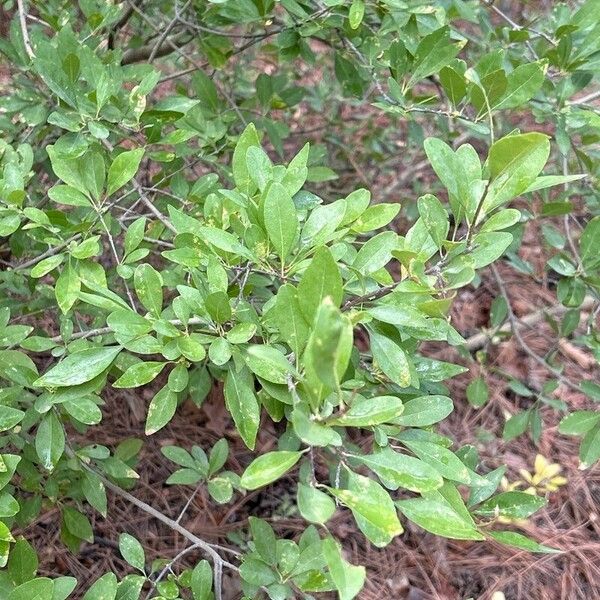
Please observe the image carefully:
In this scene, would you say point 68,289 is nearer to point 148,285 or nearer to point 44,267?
point 44,267

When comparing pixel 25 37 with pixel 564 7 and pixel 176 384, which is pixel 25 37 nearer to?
pixel 176 384

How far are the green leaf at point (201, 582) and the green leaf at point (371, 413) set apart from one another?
2.03 ft

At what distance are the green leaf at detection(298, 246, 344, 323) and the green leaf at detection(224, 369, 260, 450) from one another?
0.90ft

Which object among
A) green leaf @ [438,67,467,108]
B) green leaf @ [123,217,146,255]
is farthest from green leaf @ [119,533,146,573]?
green leaf @ [438,67,467,108]

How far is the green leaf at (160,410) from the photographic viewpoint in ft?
3.54

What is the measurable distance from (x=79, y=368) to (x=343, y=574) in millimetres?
534

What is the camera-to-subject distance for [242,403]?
3.34 feet

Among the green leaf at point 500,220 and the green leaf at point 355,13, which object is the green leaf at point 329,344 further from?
the green leaf at point 355,13

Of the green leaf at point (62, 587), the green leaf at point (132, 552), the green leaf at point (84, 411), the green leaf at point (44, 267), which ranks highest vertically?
the green leaf at point (44, 267)

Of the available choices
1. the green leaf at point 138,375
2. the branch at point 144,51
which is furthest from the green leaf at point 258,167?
the branch at point 144,51

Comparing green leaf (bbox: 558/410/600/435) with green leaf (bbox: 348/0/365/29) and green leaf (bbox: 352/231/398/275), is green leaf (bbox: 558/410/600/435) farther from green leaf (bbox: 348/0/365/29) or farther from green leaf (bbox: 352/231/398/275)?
green leaf (bbox: 348/0/365/29)

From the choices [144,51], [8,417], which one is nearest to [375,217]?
[8,417]

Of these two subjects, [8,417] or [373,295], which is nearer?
[373,295]

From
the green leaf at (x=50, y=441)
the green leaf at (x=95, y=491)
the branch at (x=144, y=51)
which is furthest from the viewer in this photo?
the branch at (x=144, y=51)
